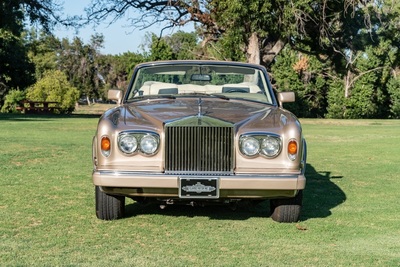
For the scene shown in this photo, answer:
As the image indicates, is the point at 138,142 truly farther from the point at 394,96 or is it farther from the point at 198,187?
the point at 394,96

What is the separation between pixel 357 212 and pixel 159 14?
26778 mm

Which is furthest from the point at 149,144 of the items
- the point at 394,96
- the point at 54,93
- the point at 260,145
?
the point at 54,93

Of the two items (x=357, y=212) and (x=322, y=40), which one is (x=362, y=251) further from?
(x=322, y=40)

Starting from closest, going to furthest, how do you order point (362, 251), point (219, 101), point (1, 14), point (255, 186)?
point (362, 251) < point (255, 186) < point (219, 101) < point (1, 14)

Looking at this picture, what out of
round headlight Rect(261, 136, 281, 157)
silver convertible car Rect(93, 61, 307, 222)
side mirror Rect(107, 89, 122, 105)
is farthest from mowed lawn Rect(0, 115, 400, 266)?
side mirror Rect(107, 89, 122, 105)

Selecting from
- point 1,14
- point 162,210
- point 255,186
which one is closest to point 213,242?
point 255,186

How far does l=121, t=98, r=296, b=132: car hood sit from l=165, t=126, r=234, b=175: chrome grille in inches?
5.5

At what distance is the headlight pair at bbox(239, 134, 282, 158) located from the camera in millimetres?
6246

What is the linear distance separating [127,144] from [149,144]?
0.71 feet

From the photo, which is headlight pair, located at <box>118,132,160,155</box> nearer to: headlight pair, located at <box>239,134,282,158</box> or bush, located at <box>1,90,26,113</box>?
headlight pair, located at <box>239,134,282,158</box>

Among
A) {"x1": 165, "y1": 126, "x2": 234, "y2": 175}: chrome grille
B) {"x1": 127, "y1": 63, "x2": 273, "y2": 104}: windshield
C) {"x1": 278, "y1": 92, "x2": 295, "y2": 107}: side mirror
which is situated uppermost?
{"x1": 127, "y1": 63, "x2": 273, "y2": 104}: windshield

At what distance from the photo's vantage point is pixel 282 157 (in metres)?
6.32

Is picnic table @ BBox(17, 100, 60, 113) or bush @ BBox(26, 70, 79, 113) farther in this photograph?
bush @ BBox(26, 70, 79, 113)

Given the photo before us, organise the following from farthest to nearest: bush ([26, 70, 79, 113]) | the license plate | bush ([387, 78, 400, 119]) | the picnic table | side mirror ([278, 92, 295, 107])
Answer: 1. bush ([26, 70, 79, 113])
2. bush ([387, 78, 400, 119])
3. the picnic table
4. side mirror ([278, 92, 295, 107])
5. the license plate
